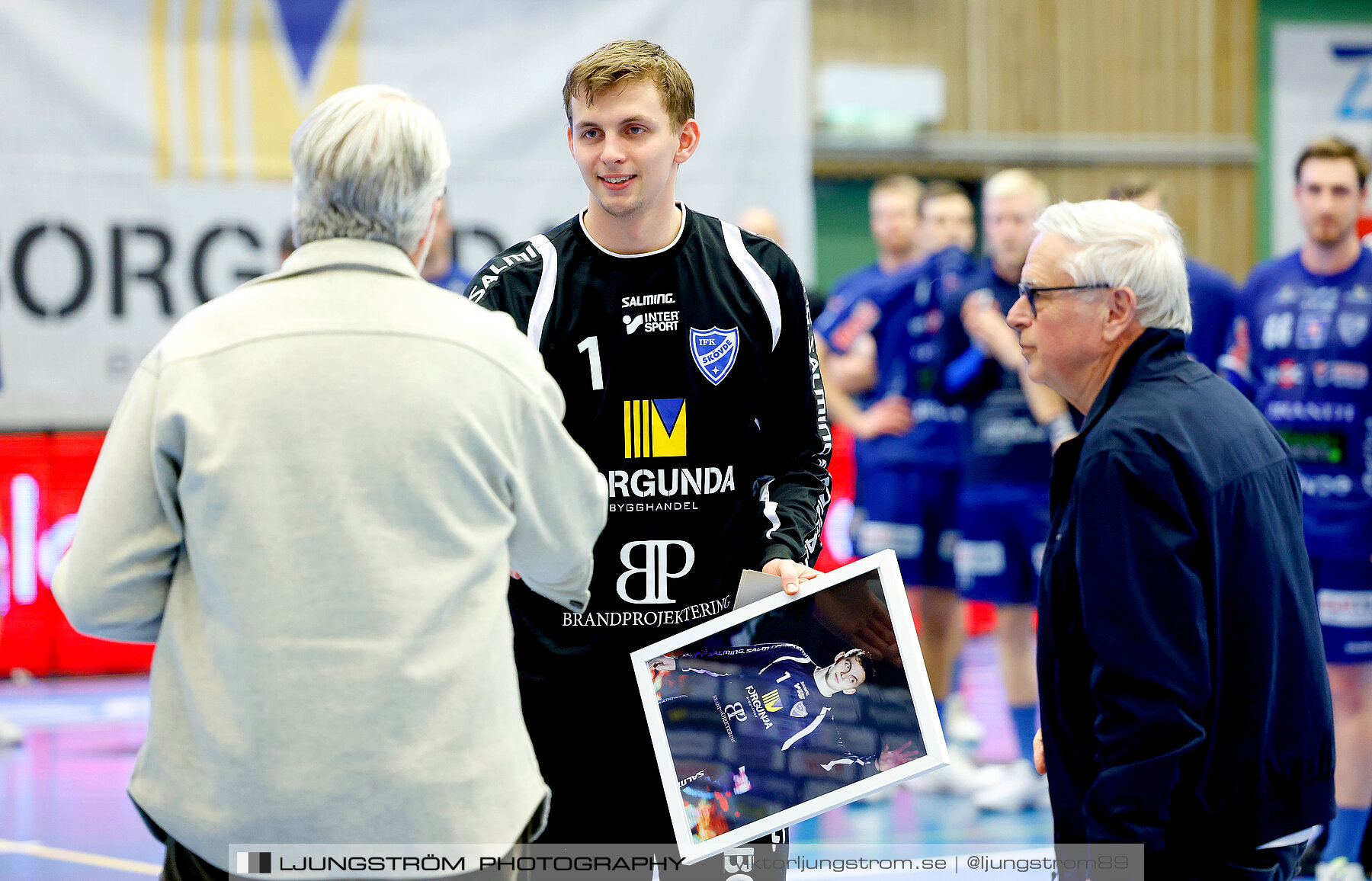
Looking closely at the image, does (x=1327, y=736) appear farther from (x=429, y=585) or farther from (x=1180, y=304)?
(x=429, y=585)

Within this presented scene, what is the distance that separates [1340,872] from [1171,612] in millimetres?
2691

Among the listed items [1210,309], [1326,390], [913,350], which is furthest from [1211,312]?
[913,350]

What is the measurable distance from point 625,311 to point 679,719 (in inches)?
32.8

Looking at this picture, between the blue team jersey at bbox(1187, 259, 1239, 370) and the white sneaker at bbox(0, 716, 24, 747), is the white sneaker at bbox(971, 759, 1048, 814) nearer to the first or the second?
the blue team jersey at bbox(1187, 259, 1239, 370)

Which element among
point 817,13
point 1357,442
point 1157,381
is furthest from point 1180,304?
point 817,13

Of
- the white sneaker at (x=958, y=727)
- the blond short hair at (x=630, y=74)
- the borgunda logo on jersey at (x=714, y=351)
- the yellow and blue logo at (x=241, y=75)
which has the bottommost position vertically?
the white sneaker at (x=958, y=727)

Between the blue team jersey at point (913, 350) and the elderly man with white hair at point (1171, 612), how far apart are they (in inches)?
134

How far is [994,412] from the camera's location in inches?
218

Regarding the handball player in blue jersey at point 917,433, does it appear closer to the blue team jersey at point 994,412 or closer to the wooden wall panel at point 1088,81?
the blue team jersey at point 994,412

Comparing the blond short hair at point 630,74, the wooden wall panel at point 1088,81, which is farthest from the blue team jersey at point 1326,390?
the wooden wall panel at point 1088,81

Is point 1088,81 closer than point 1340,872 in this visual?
No

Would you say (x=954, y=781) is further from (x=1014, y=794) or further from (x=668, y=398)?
(x=668, y=398)

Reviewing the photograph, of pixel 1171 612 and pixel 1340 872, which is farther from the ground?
pixel 1171 612

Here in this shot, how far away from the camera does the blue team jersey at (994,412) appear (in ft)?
18.0
